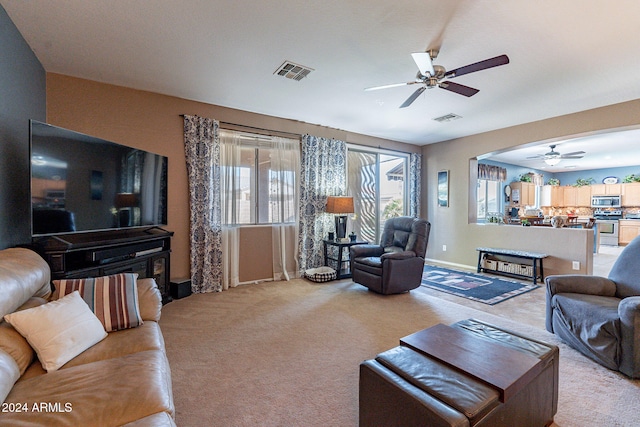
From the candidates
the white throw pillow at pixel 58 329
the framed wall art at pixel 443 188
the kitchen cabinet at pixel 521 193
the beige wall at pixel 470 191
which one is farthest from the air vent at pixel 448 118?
the kitchen cabinet at pixel 521 193

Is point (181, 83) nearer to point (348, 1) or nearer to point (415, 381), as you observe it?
point (348, 1)

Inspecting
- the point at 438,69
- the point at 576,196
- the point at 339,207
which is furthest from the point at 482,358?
the point at 576,196

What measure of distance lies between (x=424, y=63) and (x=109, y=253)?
3.42 meters

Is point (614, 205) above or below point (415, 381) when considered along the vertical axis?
above

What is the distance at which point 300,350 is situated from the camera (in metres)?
2.37

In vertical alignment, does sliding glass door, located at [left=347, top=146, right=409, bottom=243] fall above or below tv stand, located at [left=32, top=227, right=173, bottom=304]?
above

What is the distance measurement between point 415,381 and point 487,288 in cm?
360

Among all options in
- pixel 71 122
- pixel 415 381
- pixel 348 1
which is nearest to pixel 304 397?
pixel 415 381

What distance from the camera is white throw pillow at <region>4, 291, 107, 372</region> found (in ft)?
4.42

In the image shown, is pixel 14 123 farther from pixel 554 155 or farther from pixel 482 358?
pixel 554 155

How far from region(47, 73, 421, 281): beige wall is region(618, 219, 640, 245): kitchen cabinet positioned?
1031cm

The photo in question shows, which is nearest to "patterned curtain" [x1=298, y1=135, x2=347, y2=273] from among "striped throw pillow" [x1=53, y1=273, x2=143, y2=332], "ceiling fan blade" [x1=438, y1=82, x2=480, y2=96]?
"ceiling fan blade" [x1=438, y1=82, x2=480, y2=96]

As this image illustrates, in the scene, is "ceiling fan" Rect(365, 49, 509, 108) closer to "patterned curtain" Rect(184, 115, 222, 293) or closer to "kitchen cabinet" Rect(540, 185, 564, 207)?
"patterned curtain" Rect(184, 115, 222, 293)

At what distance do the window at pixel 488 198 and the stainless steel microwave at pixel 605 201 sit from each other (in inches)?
148
